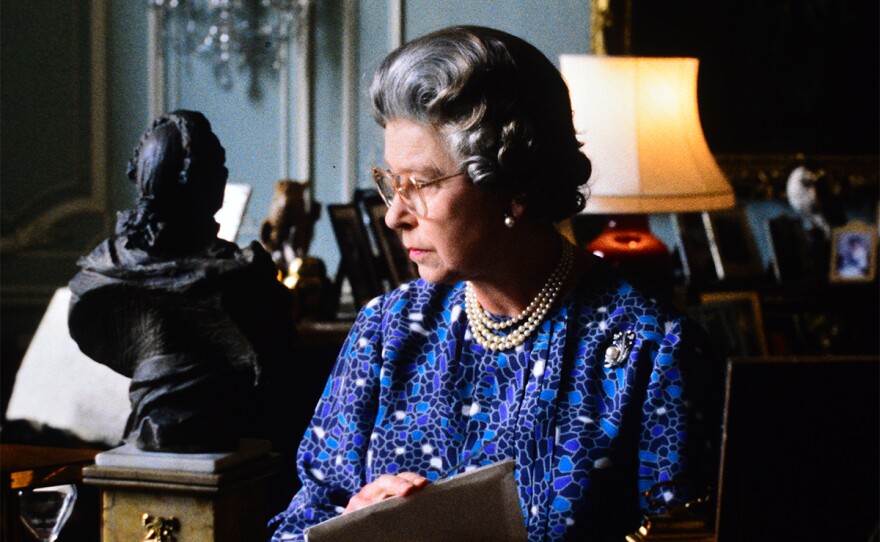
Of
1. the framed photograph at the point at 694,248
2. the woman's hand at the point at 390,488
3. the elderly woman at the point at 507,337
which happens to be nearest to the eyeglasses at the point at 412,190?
the elderly woman at the point at 507,337

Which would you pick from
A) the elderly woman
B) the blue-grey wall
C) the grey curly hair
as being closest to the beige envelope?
the elderly woman

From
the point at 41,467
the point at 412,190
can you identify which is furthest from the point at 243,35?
the point at 412,190

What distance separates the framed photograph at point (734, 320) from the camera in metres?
3.35

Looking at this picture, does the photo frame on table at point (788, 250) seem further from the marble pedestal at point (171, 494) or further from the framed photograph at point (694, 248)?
the marble pedestal at point (171, 494)

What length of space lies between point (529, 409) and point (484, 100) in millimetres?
443

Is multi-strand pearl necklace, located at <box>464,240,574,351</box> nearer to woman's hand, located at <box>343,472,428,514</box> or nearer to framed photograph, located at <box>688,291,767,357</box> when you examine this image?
woman's hand, located at <box>343,472,428,514</box>

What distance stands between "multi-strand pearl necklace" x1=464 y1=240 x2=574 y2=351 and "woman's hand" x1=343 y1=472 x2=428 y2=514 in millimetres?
332

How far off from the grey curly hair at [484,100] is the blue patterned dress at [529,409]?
22cm

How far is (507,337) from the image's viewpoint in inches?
65.4

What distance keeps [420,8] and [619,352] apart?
2890 mm


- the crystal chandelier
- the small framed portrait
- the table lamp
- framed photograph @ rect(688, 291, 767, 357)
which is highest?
the crystal chandelier

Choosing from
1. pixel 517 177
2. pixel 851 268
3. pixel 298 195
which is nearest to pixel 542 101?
pixel 517 177

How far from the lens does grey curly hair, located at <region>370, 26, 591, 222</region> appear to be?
5.11 feet

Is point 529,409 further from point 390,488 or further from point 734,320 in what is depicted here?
point 734,320
